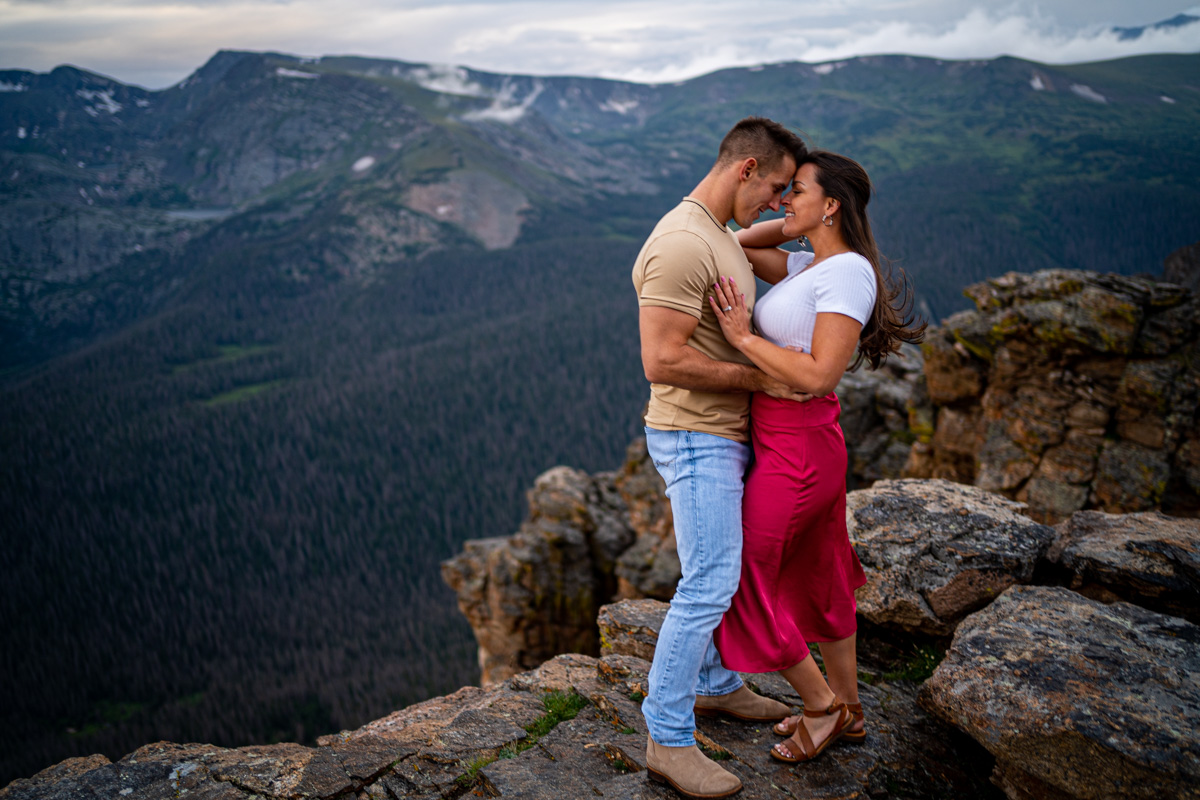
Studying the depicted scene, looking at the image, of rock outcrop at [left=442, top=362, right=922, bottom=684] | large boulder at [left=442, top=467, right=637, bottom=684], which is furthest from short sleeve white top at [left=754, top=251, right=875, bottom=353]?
large boulder at [left=442, top=467, right=637, bottom=684]

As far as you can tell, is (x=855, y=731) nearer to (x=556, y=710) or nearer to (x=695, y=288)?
(x=556, y=710)

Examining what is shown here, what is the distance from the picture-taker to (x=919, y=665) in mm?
8391

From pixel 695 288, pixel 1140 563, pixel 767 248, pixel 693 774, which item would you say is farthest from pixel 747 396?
pixel 1140 563

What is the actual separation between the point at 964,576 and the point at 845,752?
2993 mm

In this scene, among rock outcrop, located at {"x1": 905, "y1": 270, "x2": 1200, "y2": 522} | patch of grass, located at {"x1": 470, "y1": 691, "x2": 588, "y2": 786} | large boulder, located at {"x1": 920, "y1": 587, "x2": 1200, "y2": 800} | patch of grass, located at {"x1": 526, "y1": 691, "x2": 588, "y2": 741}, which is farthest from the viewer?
rock outcrop, located at {"x1": 905, "y1": 270, "x2": 1200, "y2": 522}

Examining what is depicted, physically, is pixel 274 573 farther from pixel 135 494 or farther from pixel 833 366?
pixel 833 366

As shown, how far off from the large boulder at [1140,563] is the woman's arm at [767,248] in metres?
5.35

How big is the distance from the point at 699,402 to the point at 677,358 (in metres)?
0.53

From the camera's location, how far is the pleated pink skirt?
575 centimetres

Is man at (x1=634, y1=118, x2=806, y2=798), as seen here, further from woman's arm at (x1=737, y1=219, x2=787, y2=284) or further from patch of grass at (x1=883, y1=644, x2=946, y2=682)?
patch of grass at (x1=883, y1=644, x2=946, y2=682)

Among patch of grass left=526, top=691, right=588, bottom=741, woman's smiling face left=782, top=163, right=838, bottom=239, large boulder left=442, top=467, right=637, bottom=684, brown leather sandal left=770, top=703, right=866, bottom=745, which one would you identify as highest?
woman's smiling face left=782, top=163, right=838, bottom=239

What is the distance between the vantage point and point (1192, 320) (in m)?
20.1

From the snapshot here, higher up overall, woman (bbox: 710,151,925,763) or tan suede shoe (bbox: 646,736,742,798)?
woman (bbox: 710,151,925,763)

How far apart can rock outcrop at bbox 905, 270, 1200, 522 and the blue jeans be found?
65.9 ft
